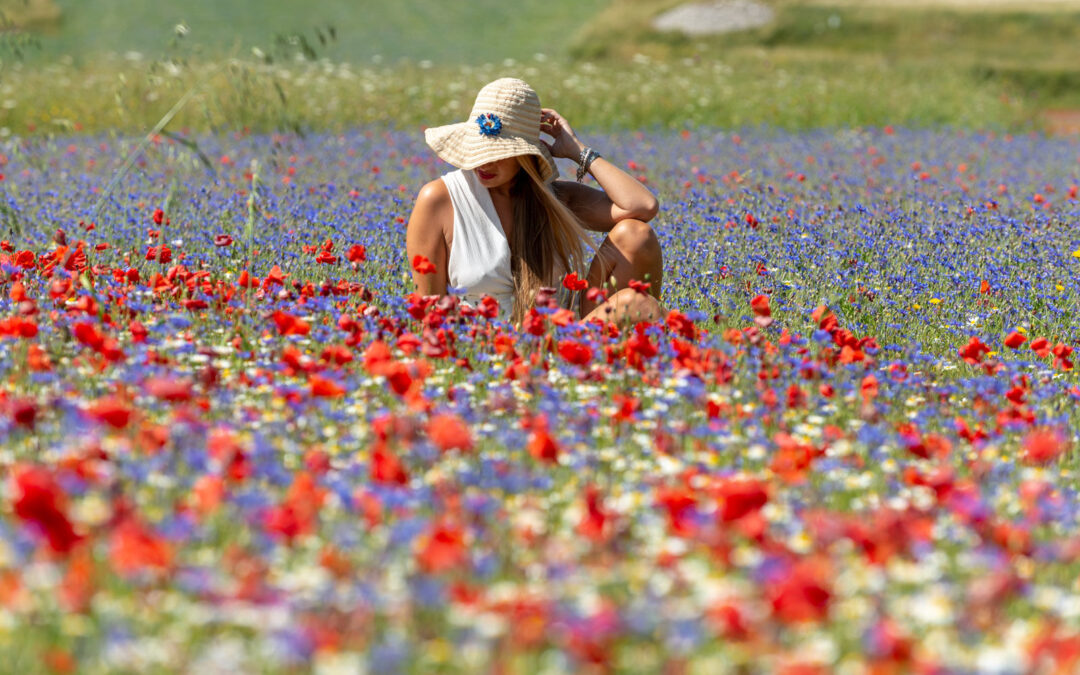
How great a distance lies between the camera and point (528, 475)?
8.91ft

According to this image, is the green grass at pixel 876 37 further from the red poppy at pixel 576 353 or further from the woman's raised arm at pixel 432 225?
the red poppy at pixel 576 353

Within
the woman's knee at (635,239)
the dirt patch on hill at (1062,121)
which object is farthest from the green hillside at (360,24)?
the woman's knee at (635,239)

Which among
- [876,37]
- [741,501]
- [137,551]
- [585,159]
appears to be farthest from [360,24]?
[137,551]

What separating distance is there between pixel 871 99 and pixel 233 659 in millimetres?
16092

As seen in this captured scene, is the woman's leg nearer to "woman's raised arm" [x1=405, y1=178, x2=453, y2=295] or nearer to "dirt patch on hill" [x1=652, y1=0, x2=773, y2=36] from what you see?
"woman's raised arm" [x1=405, y1=178, x2=453, y2=295]

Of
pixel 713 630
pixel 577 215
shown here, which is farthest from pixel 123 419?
pixel 577 215

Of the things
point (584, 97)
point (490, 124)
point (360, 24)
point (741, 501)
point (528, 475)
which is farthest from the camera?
point (360, 24)

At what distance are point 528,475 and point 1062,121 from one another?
20.9 meters

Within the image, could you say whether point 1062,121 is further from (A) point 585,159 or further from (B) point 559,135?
(B) point 559,135

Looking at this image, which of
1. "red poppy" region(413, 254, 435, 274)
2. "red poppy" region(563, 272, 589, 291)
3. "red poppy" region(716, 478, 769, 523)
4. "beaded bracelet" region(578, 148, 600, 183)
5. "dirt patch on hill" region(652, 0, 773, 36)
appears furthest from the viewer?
"dirt patch on hill" region(652, 0, 773, 36)

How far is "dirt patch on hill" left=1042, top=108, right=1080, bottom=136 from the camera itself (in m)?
17.1

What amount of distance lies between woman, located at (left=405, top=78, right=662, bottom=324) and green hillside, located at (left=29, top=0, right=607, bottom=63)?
2085 centimetres

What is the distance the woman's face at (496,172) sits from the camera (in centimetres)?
461

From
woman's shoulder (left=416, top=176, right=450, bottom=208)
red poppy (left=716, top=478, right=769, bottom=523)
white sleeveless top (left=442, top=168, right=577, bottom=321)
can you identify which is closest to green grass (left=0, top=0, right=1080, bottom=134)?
woman's shoulder (left=416, top=176, right=450, bottom=208)
